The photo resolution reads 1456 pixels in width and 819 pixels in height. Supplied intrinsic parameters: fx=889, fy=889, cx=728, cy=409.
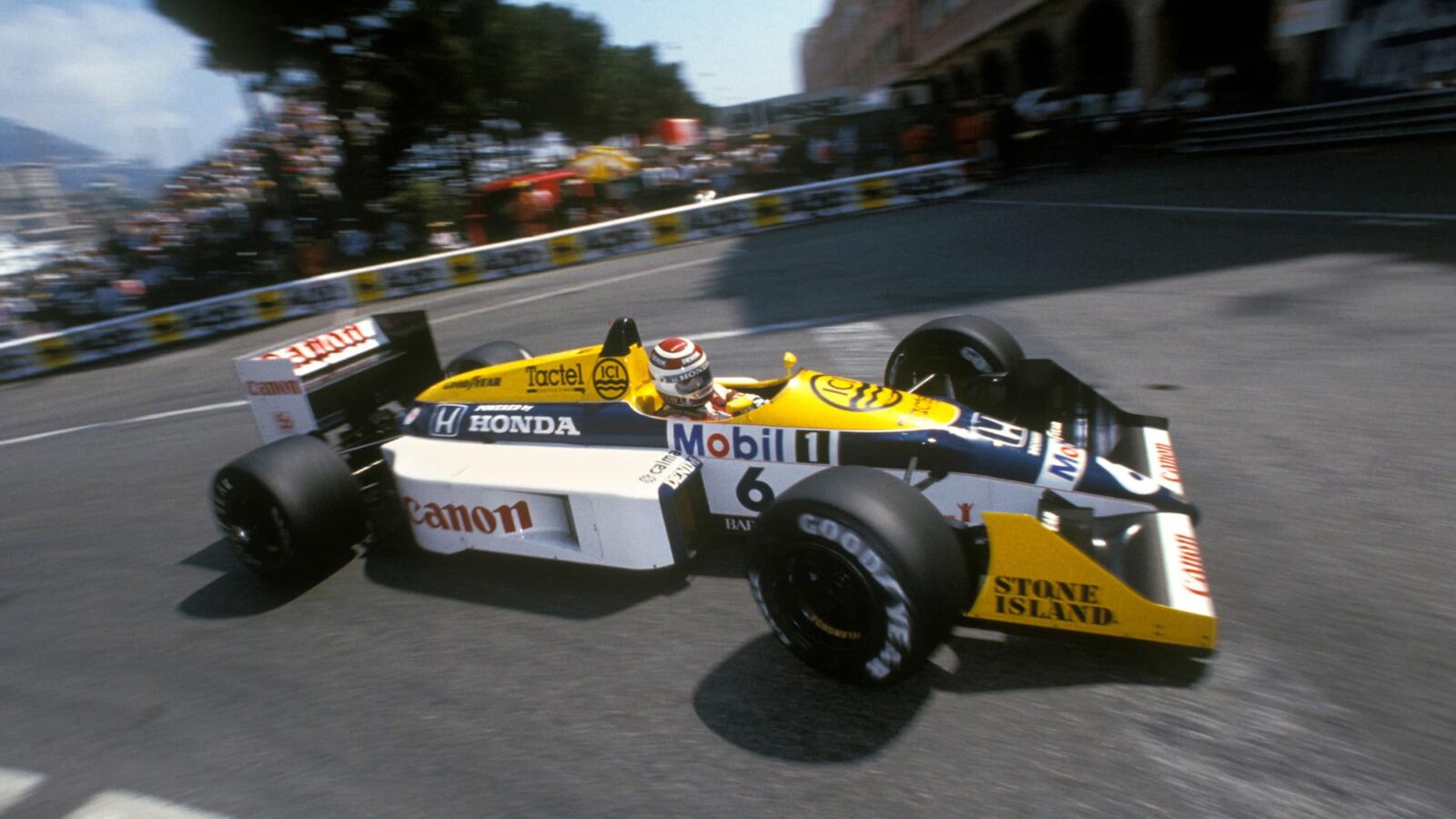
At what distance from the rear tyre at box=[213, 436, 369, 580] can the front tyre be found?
2654mm

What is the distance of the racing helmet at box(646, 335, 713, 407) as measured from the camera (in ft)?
15.1

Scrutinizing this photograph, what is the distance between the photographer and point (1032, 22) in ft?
103

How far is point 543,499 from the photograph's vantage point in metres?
4.61

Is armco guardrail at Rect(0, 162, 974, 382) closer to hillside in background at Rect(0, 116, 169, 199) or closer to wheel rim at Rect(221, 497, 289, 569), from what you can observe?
hillside in background at Rect(0, 116, 169, 199)

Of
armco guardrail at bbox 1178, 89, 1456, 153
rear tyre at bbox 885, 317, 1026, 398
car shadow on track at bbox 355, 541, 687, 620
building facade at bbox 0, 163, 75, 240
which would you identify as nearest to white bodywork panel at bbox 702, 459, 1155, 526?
car shadow on track at bbox 355, 541, 687, 620

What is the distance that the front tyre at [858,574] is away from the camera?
125 inches

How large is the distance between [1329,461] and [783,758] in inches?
150

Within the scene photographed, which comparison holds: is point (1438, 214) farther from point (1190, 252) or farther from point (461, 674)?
point (461, 674)

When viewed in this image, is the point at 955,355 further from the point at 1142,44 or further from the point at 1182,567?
the point at 1142,44

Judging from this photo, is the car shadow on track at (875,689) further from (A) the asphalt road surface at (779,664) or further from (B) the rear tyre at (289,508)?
(B) the rear tyre at (289,508)

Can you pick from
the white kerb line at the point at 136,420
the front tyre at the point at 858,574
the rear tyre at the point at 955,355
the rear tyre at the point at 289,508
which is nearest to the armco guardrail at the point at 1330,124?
the rear tyre at the point at 955,355

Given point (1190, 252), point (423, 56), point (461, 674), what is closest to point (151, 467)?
point (461, 674)

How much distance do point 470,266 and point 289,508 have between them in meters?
12.0

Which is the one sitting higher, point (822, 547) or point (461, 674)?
point (822, 547)
